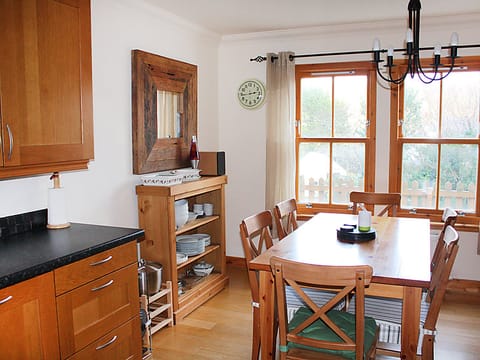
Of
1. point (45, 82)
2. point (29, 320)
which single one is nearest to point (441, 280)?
point (29, 320)

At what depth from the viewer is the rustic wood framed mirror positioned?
3502 mm

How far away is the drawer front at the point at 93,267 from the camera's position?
207cm

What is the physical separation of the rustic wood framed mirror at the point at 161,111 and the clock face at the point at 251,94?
628mm

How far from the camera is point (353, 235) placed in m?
2.85

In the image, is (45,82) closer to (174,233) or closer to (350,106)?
(174,233)

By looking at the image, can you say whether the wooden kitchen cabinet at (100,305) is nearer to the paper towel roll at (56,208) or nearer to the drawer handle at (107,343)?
the drawer handle at (107,343)

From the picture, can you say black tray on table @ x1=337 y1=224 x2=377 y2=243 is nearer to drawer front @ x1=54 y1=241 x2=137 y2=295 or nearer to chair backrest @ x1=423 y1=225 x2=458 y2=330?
chair backrest @ x1=423 y1=225 x2=458 y2=330

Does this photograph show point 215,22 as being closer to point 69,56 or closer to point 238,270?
point 69,56

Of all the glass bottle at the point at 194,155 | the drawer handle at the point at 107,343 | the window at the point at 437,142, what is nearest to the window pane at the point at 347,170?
the window at the point at 437,142

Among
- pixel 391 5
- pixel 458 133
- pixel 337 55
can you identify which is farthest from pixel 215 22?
pixel 458 133

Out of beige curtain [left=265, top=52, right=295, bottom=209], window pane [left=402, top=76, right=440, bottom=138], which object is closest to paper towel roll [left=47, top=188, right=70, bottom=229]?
beige curtain [left=265, top=52, right=295, bottom=209]

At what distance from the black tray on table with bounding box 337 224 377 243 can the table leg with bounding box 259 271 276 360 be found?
2.26 ft

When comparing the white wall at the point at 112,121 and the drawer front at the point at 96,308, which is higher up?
the white wall at the point at 112,121

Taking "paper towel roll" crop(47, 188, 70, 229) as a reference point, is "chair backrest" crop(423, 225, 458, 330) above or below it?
below
